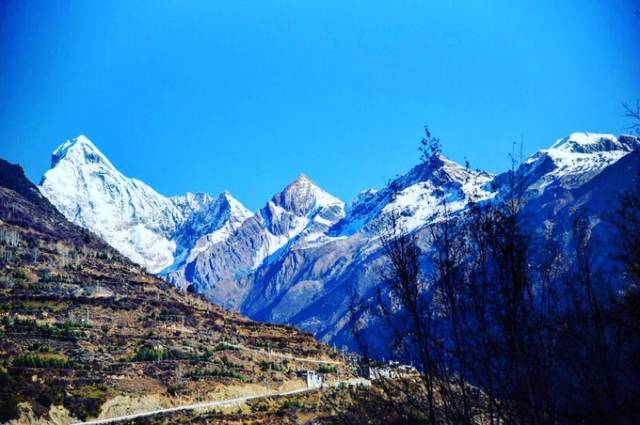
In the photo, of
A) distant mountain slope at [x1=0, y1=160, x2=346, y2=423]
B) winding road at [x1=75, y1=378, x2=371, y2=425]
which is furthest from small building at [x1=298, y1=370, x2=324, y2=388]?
winding road at [x1=75, y1=378, x2=371, y2=425]

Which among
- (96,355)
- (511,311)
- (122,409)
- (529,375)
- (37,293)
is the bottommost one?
(529,375)

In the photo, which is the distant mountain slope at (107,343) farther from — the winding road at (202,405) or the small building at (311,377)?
the small building at (311,377)

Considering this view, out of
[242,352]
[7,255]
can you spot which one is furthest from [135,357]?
[7,255]

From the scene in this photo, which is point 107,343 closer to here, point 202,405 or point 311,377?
point 202,405

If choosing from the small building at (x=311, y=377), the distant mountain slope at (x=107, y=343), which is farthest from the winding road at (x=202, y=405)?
the small building at (x=311, y=377)

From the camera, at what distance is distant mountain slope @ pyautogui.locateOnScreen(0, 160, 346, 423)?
4331 centimetres

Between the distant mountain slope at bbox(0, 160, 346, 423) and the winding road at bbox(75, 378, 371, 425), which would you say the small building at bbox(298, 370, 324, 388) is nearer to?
the distant mountain slope at bbox(0, 160, 346, 423)

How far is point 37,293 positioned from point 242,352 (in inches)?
1237

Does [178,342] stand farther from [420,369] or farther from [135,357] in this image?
[420,369]

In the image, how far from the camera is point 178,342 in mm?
68000

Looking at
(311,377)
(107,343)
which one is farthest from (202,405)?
(311,377)

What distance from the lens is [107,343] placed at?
60750 mm

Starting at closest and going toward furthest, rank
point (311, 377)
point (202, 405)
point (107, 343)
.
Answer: point (202, 405) < point (107, 343) < point (311, 377)

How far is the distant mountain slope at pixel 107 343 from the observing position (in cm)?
4331
